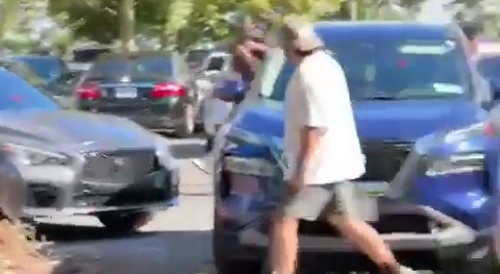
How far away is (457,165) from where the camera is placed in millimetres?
7809

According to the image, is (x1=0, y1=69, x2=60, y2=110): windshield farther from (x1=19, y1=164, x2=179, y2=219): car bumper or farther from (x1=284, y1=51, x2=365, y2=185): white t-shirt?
(x1=284, y1=51, x2=365, y2=185): white t-shirt

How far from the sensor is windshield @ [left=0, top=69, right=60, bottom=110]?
11.2m

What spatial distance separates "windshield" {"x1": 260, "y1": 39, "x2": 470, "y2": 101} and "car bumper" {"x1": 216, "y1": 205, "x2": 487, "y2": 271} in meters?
1.27

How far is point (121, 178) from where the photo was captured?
1035 cm

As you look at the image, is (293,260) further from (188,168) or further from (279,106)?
(188,168)

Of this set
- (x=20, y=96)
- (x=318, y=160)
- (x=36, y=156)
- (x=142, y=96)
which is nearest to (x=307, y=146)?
(x=318, y=160)

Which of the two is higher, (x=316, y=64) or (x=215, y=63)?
(x=316, y=64)

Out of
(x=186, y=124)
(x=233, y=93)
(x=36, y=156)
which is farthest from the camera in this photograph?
(x=186, y=124)

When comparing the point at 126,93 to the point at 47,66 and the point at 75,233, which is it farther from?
the point at 47,66

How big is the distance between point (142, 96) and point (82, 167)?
35.4 ft

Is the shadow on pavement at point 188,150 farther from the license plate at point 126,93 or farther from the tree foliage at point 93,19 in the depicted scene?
the tree foliage at point 93,19

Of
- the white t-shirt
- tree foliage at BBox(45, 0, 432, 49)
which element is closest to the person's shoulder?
the white t-shirt

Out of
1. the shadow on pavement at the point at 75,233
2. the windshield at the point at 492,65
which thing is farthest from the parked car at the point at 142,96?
the shadow on pavement at the point at 75,233

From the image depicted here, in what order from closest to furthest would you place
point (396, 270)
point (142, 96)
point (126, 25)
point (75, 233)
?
point (396, 270)
point (75, 233)
point (142, 96)
point (126, 25)
